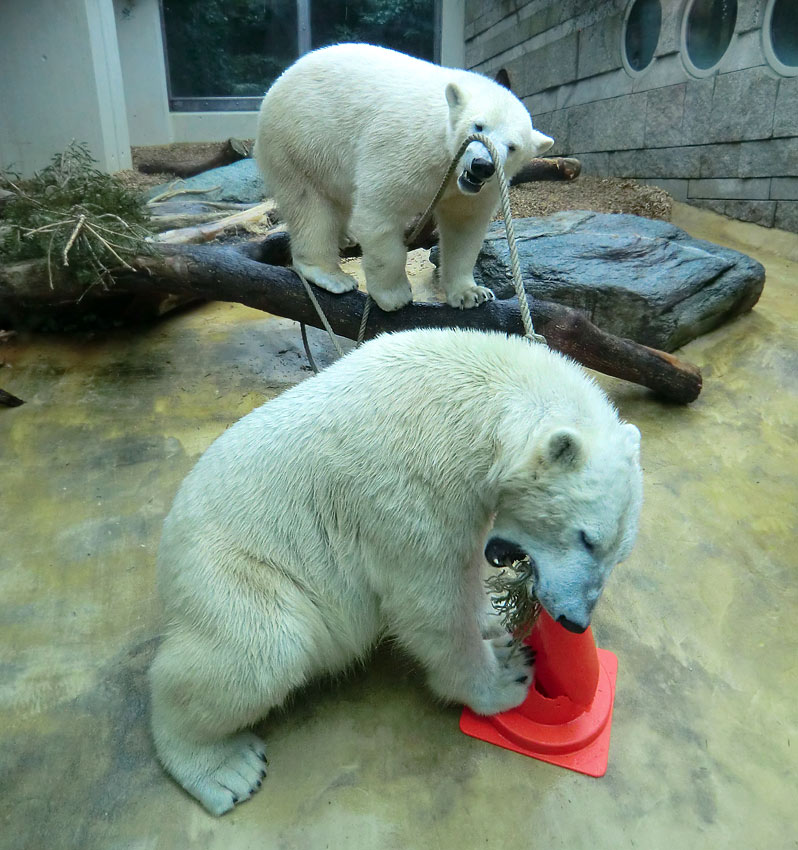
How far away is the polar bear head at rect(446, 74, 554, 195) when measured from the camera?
3090mm

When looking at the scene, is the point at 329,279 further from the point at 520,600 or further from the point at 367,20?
the point at 367,20

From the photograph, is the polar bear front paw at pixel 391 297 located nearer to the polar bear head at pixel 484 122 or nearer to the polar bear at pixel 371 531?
the polar bear head at pixel 484 122

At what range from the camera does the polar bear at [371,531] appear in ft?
5.96

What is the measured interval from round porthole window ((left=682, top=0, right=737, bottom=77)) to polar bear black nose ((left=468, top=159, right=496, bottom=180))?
565 cm

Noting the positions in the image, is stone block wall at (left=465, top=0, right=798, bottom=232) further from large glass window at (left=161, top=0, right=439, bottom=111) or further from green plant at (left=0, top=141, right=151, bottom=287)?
green plant at (left=0, top=141, right=151, bottom=287)

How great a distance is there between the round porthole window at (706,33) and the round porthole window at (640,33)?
54cm

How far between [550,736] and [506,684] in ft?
0.72

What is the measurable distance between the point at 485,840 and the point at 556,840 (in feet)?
0.71

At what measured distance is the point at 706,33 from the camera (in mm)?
7086

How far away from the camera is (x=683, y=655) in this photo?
8.75 feet

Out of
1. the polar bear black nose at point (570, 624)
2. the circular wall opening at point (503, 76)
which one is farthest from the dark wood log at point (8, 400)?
the circular wall opening at point (503, 76)

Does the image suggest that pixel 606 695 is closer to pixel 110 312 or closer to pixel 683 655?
pixel 683 655

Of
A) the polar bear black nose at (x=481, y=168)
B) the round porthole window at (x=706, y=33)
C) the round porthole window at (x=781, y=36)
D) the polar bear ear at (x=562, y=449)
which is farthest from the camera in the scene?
the round porthole window at (x=706, y=33)

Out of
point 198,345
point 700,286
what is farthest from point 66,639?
point 700,286
